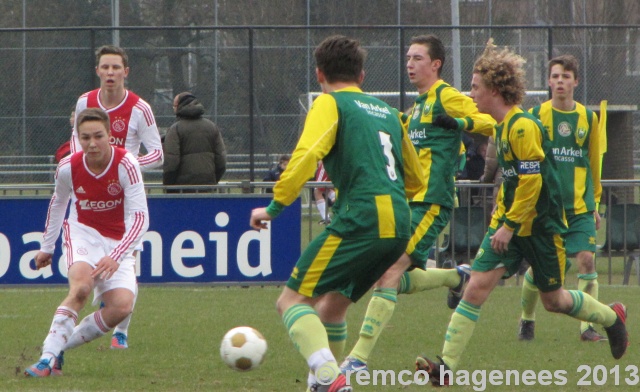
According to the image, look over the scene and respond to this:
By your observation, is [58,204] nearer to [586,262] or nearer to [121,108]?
[121,108]

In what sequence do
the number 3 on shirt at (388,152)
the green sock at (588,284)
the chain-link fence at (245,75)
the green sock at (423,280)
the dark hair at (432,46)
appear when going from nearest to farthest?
the number 3 on shirt at (388,152) < the dark hair at (432,46) < the green sock at (423,280) < the green sock at (588,284) < the chain-link fence at (245,75)

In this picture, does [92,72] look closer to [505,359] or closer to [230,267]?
[230,267]

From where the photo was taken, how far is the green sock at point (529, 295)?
25.6ft

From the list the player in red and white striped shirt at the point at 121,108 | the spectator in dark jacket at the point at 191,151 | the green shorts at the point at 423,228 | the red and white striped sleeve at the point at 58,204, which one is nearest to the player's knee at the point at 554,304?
the green shorts at the point at 423,228

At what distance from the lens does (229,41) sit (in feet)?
59.7

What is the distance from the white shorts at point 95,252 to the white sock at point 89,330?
191 mm

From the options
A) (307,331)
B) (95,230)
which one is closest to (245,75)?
(95,230)

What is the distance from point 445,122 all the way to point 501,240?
0.87 meters

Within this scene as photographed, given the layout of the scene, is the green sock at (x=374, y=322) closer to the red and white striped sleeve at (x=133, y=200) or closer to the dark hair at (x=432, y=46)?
the red and white striped sleeve at (x=133, y=200)

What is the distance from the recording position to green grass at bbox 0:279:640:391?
21.6 ft

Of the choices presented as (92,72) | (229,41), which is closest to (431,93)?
(92,72)

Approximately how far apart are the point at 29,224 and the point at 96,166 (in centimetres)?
446

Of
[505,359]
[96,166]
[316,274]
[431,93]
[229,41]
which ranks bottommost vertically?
A: [505,359]

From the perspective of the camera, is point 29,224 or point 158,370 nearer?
point 158,370
